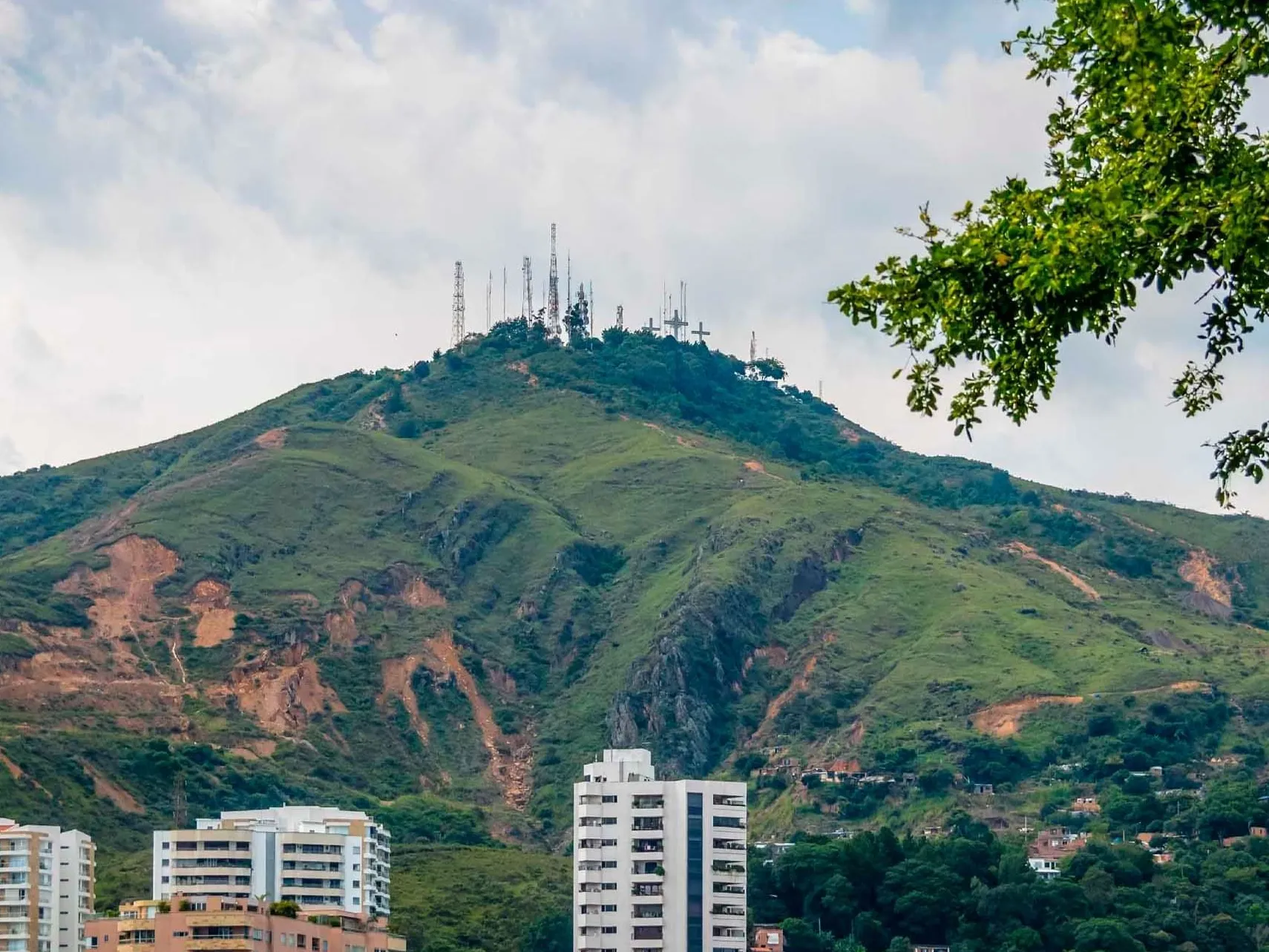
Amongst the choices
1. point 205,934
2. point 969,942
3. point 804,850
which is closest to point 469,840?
point 804,850

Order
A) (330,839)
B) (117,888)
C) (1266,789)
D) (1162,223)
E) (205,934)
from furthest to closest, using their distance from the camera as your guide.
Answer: (1266,789), (117,888), (330,839), (205,934), (1162,223)

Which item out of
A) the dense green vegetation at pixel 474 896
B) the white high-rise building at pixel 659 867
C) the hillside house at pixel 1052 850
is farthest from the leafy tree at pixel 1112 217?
the hillside house at pixel 1052 850

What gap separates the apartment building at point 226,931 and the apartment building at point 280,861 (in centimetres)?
2528

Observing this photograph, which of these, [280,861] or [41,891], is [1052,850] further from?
[41,891]

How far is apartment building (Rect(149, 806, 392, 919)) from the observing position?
150250 millimetres

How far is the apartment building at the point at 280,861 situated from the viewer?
15025cm

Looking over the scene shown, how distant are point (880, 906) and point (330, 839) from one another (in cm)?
3569

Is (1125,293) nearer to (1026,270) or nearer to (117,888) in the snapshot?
(1026,270)

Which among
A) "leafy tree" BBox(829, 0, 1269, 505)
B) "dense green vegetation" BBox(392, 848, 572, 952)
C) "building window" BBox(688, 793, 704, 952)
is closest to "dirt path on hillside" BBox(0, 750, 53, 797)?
"dense green vegetation" BBox(392, 848, 572, 952)

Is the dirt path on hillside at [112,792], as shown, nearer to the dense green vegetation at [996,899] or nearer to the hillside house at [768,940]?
the dense green vegetation at [996,899]

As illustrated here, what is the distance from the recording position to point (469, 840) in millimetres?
199625

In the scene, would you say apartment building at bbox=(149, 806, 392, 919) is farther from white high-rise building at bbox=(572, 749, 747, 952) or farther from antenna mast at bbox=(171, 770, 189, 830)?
antenna mast at bbox=(171, 770, 189, 830)

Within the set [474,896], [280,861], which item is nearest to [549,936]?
[474,896]

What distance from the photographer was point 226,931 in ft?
371
